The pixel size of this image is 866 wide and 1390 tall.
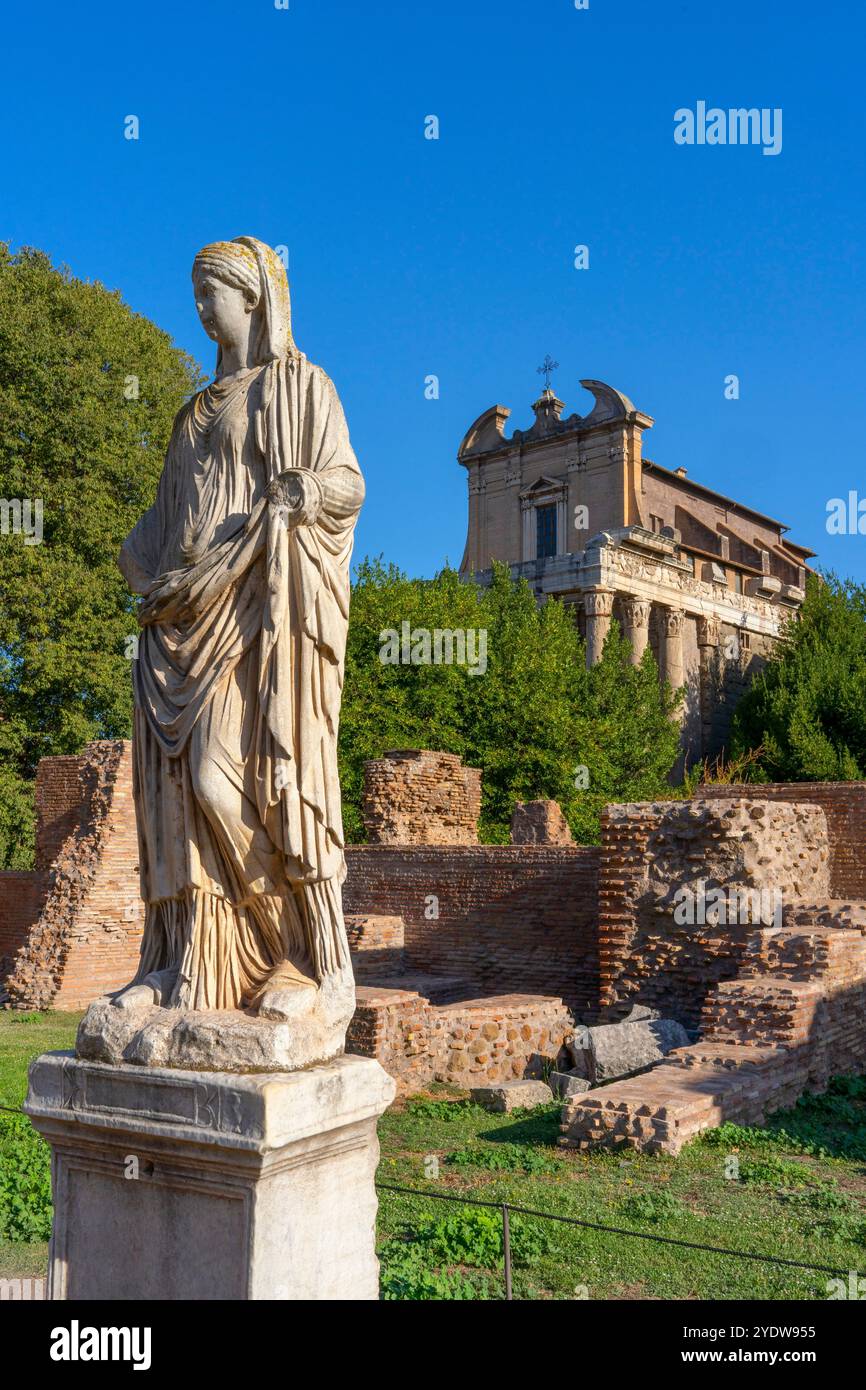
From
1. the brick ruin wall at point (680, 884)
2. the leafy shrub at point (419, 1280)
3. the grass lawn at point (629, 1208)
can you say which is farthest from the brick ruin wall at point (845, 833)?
the leafy shrub at point (419, 1280)

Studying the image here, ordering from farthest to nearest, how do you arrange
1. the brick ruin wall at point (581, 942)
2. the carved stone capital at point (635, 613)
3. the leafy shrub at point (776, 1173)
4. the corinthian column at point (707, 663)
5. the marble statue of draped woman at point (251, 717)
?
1. the corinthian column at point (707, 663)
2. the carved stone capital at point (635, 613)
3. the brick ruin wall at point (581, 942)
4. the leafy shrub at point (776, 1173)
5. the marble statue of draped woman at point (251, 717)

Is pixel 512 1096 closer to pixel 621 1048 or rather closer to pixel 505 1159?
pixel 621 1048

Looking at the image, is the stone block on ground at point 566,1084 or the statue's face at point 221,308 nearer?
the statue's face at point 221,308

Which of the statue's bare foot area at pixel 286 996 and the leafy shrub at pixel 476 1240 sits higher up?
the statue's bare foot area at pixel 286 996

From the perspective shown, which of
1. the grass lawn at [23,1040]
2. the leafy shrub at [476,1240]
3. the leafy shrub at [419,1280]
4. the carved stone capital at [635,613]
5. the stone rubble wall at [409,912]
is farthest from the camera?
the carved stone capital at [635,613]

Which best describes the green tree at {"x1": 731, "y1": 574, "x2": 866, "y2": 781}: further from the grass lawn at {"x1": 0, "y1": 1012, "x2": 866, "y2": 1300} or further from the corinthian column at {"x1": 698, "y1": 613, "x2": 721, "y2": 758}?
the grass lawn at {"x1": 0, "y1": 1012, "x2": 866, "y2": 1300}

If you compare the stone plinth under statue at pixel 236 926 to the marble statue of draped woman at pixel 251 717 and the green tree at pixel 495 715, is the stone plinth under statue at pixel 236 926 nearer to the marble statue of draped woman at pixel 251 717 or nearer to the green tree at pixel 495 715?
the marble statue of draped woman at pixel 251 717

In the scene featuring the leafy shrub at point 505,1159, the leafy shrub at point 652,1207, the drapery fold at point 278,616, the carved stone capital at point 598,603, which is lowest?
the leafy shrub at point 505,1159

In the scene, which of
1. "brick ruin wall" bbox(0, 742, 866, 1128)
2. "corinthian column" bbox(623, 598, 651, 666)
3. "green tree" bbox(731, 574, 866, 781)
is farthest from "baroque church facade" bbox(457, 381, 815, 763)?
"brick ruin wall" bbox(0, 742, 866, 1128)

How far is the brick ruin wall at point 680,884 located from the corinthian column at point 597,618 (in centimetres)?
2129

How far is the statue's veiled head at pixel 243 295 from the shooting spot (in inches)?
146

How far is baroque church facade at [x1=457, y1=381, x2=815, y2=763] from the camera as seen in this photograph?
3747 cm

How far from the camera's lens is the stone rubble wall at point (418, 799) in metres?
20.5
